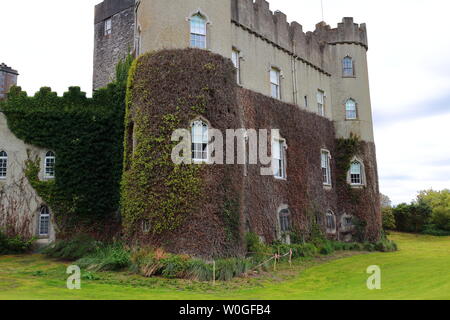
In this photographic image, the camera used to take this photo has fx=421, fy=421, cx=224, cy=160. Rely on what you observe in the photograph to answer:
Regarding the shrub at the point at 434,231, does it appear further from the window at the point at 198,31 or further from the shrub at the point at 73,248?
the shrub at the point at 73,248

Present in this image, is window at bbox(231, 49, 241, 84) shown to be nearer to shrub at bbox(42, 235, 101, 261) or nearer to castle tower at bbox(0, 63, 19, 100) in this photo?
shrub at bbox(42, 235, 101, 261)

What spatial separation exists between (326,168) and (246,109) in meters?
9.08

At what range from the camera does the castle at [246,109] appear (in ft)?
53.9

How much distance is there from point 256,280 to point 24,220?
12.9 metres

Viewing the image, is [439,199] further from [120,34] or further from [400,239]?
[120,34]

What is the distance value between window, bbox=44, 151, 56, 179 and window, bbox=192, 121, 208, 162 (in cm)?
911

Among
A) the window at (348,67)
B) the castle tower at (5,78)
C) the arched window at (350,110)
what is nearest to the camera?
the castle tower at (5,78)

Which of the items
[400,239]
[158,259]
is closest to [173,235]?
[158,259]

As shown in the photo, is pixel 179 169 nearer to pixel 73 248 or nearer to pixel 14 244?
pixel 73 248

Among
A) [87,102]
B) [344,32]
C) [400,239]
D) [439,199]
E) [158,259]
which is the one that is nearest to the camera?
[158,259]

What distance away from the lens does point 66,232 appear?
821 inches

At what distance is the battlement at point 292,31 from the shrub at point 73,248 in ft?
42.8

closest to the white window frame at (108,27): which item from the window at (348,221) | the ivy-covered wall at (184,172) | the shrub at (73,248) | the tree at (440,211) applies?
the ivy-covered wall at (184,172)

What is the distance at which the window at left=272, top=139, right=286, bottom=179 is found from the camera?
74.7ft
